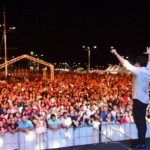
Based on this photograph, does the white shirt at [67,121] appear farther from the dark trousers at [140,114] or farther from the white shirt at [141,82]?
the white shirt at [141,82]

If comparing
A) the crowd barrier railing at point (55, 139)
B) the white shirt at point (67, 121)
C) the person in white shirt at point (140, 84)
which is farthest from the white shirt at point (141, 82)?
the white shirt at point (67, 121)

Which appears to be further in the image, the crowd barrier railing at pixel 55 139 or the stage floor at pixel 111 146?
the crowd barrier railing at pixel 55 139

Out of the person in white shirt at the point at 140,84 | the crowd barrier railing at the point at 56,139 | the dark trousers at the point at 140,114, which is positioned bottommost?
the crowd barrier railing at the point at 56,139

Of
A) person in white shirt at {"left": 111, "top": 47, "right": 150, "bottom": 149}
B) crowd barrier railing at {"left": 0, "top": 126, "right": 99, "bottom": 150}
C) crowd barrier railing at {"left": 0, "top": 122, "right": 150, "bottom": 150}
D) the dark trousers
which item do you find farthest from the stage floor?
crowd barrier railing at {"left": 0, "top": 126, "right": 99, "bottom": 150}

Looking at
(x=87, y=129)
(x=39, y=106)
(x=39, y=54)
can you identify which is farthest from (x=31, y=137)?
(x=39, y=54)

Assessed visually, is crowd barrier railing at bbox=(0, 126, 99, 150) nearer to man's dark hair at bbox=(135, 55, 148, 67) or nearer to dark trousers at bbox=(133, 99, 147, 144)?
dark trousers at bbox=(133, 99, 147, 144)

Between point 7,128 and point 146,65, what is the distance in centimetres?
475

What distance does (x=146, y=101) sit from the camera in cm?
521

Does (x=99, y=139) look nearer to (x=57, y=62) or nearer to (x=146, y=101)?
(x=146, y=101)

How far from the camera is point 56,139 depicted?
8.23 metres

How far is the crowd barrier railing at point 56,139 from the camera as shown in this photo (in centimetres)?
800

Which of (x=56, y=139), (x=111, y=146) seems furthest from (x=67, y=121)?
(x=111, y=146)

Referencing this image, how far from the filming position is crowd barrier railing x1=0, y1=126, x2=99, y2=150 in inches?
315

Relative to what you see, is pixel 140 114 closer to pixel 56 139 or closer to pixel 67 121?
pixel 56 139
